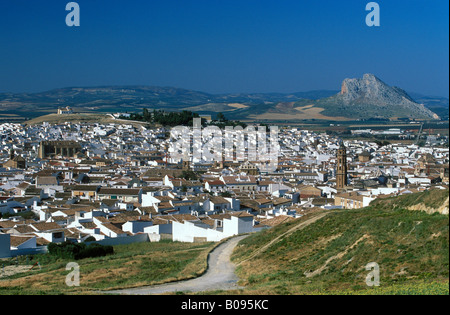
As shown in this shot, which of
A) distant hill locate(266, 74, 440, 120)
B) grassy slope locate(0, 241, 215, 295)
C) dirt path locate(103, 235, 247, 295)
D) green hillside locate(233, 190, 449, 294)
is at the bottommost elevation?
grassy slope locate(0, 241, 215, 295)

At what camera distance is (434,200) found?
12.6 m

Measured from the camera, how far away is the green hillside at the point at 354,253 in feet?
29.3

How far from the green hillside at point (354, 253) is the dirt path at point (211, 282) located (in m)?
0.26

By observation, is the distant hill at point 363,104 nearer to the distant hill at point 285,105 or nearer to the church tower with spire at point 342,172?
the distant hill at point 285,105

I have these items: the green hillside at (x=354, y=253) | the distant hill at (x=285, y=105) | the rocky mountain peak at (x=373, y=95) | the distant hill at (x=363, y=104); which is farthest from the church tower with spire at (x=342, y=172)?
the rocky mountain peak at (x=373, y=95)

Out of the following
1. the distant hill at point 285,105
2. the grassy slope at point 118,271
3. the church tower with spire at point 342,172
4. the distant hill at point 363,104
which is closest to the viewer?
the grassy slope at point 118,271

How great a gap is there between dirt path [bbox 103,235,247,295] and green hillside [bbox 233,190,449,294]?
0.26 m

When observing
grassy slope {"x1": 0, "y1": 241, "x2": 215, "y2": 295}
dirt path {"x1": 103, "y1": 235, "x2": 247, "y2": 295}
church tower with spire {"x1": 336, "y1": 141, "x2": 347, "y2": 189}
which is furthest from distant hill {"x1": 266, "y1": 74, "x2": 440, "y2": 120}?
dirt path {"x1": 103, "y1": 235, "x2": 247, "y2": 295}

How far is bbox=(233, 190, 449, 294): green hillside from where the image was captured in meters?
8.95

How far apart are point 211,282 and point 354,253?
2.60 m

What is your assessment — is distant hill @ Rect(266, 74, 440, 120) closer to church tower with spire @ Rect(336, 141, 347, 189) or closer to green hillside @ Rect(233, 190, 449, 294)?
church tower with spire @ Rect(336, 141, 347, 189)

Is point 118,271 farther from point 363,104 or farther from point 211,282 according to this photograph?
point 363,104
